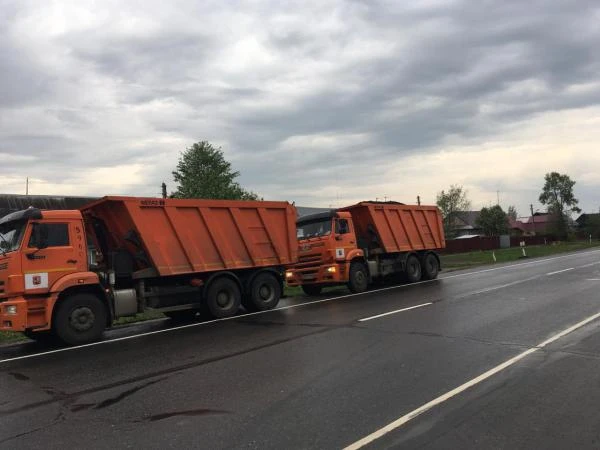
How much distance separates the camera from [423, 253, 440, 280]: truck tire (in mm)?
21353

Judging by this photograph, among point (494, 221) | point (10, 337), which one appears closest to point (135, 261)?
point (10, 337)

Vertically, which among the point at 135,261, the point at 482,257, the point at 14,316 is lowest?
the point at 482,257

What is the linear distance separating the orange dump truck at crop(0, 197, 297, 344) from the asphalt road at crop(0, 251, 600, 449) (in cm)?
72

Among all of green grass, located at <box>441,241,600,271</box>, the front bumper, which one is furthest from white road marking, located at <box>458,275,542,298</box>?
green grass, located at <box>441,241,600,271</box>

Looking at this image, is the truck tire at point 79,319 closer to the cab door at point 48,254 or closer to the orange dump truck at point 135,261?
the orange dump truck at point 135,261

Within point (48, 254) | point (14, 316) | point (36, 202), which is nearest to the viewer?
point (14, 316)

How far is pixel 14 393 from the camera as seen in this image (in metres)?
6.62

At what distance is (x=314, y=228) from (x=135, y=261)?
7.13 m

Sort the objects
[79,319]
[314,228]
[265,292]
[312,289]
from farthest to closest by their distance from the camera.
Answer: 1. [312,289]
2. [314,228]
3. [265,292]
4. [79,319]

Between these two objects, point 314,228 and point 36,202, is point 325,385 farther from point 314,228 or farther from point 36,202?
point 36,202

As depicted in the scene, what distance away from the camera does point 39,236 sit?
32.7 ft

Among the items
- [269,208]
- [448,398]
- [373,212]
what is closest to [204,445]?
[448,398]

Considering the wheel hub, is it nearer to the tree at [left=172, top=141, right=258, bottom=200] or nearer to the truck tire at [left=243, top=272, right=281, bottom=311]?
the truck tire at [left=243, top=272, right=281, bottom=311]

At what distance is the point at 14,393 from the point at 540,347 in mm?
6835
